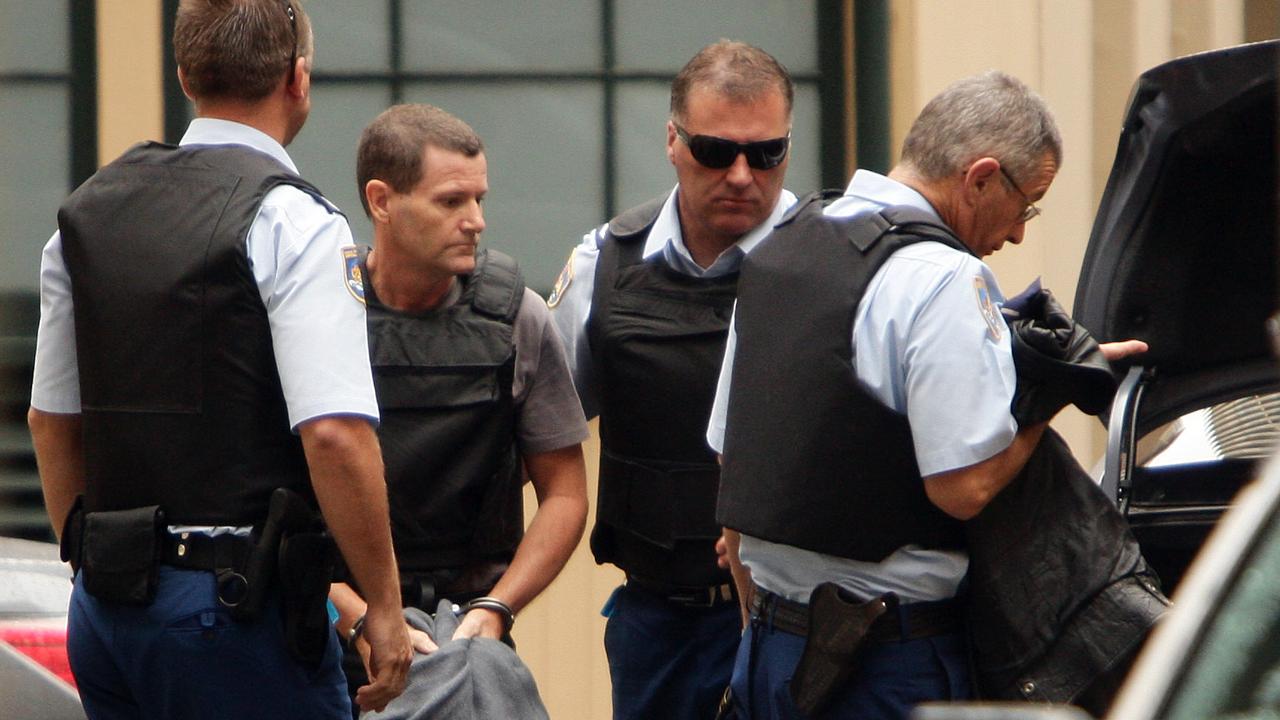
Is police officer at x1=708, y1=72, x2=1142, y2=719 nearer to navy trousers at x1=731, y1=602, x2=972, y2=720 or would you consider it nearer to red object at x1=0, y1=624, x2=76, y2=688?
navy trousers at x1=731, y1=602, x2=972, y2=720

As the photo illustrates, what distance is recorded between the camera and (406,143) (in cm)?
362

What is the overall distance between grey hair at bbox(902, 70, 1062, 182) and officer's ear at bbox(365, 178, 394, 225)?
1126 millimetres

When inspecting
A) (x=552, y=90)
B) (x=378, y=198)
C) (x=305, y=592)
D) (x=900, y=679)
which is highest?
(x=552, y=90)

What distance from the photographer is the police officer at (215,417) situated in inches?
117

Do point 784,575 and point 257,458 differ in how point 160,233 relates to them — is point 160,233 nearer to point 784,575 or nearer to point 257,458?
point 257,458

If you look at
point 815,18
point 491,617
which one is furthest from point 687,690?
point 815,18

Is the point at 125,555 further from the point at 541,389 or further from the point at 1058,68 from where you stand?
the point at 1058,68

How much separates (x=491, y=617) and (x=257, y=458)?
693 millimetres

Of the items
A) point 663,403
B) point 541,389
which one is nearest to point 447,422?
point 541,389

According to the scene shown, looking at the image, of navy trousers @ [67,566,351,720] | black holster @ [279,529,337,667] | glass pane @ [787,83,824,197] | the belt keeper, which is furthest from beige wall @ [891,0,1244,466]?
navy trousers @ [67,566,351,720]

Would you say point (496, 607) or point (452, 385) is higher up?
point (452, 385)

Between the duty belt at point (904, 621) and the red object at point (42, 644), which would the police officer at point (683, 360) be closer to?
the duty belt at point (904, 621)

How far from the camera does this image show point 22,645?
4051 mm

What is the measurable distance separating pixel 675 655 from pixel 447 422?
2.44 ft
